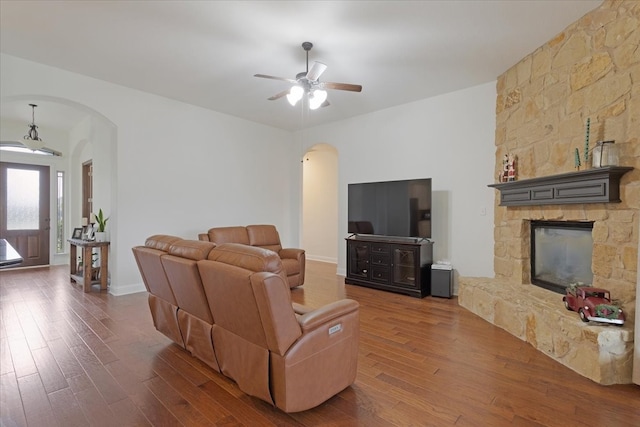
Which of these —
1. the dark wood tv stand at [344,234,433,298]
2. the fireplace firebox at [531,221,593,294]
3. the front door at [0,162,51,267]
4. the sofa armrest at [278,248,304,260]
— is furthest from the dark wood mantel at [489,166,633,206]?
the front door at [0,162,51,267]

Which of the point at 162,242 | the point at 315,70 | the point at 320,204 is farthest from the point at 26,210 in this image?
the point at 315,70

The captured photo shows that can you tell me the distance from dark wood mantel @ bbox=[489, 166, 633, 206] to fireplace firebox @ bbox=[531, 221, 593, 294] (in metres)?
0.31

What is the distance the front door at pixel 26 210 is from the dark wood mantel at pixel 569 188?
894cm

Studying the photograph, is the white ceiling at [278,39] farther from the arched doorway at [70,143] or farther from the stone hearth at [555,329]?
the stone hearth at [555,329]

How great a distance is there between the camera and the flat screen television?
4.70 m

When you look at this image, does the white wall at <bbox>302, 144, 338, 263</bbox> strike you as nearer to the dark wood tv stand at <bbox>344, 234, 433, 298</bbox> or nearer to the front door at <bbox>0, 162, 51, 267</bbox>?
the dark wood tv stand at <bbox>344, 234, 433, 298</bbox>

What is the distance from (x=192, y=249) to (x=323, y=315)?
108 cm

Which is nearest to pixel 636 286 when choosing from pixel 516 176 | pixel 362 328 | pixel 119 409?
pixel 516 176

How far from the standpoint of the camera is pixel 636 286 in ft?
7.74

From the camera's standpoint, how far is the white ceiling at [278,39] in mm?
2775

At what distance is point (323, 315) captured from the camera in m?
1.97

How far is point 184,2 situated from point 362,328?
11.6 ft

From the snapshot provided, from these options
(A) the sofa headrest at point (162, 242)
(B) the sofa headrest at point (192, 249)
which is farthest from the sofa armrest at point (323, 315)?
(A) the sofa headrest at point (162, 242)

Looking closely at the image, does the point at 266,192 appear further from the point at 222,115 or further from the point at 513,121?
the point at 513,121
